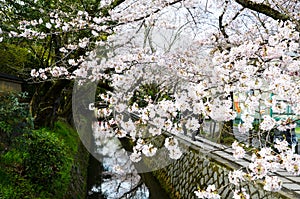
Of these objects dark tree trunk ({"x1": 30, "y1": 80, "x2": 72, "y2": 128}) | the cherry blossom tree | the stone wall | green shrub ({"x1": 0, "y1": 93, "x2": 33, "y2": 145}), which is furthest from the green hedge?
dark tree trunk ({"x1": 30, "y1": 80, "x2": 72, "y2": 128})

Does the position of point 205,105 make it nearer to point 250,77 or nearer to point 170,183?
point 250,77

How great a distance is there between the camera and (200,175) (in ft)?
17.7

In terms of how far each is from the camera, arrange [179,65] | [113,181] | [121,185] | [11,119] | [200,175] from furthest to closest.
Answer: [113,181] < [121,185] < [179,65] < [200,175] < [11,119]

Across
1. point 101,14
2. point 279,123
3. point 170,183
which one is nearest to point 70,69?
point 101,14

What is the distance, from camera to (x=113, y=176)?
8.75 m

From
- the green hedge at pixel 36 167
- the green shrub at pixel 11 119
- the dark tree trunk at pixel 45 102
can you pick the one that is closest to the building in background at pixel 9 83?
the dark tree trunk at pixel 45 102

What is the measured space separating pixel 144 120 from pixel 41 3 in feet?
12.1

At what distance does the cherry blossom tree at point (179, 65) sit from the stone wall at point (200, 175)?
393 millimetres

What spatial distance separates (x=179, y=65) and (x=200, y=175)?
268cm

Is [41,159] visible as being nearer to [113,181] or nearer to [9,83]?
[9,83]

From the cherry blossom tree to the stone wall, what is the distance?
393mm

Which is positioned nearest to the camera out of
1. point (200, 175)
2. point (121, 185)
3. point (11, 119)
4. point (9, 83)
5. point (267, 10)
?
point (267, 10)

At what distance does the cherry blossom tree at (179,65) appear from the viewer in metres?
2.53

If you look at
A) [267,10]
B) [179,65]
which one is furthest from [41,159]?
[179,65]
